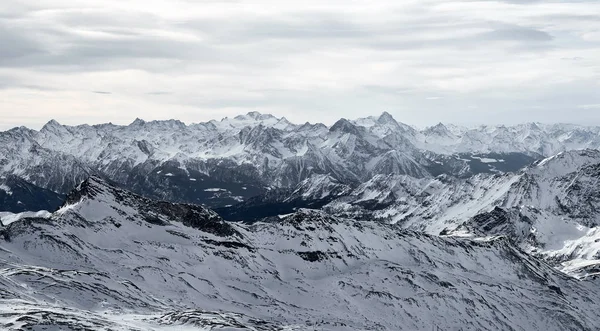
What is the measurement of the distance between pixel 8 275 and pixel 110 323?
166ft

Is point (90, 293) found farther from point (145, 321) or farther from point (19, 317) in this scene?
point (19, 317)

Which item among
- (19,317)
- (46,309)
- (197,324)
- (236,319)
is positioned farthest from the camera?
(236,319)

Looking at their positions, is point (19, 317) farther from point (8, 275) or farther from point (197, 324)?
point (8, 275)

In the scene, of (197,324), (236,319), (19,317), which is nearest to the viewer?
(19,317)

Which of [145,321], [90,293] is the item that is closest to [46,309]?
[145,321]

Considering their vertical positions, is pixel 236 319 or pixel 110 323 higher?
pixel 110 323

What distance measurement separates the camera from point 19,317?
137500 mm

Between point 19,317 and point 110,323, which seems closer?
point 19,317

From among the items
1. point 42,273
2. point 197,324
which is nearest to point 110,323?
point 197,324

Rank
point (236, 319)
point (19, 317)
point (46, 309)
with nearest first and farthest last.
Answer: point (19, 317) → point (46, 309) → point (236, 319)

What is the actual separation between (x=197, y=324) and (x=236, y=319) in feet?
56.7

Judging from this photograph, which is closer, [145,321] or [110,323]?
[110,323]

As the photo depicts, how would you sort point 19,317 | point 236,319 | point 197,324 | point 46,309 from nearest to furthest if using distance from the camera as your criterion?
point 19,317 < point 46,309 < point 197,324 < point 236,319

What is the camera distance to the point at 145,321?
559 ft
